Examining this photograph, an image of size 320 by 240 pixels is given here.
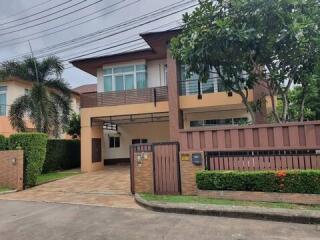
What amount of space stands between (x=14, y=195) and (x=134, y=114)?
8505 mm

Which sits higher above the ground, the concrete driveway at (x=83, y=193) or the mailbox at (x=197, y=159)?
the mailbox at (x=197, y=159)

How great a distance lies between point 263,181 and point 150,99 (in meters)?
11.2

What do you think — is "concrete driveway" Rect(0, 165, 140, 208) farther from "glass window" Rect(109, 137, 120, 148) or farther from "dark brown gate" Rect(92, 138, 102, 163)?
"glass window" Rect(109, 137, 120, 148)

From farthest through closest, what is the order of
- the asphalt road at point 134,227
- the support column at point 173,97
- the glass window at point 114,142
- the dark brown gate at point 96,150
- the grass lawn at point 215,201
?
the glass window at point 114,142
the dark brown gate at point 96,150
the support column at point 173,97
the grass lawn at point 215,201
the asphalt road at point 134,227

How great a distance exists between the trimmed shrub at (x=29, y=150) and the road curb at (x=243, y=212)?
745 centimetres

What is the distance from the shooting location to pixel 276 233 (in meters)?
6.61

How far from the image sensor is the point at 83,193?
12711mm

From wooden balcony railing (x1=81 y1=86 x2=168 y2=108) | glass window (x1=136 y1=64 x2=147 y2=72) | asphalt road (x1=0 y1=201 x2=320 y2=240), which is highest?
glass window (x1=136 y1=64 x2=147 y2=72)

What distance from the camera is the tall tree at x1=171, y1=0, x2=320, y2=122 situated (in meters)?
9.84

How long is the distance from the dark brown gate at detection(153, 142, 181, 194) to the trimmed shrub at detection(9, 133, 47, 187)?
614 cm

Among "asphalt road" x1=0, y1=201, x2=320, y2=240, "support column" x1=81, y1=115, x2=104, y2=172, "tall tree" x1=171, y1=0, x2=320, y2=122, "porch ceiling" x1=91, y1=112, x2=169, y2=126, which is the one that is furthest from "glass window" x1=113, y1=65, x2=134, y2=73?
"asphalt road" x1=0, y1=201, x2=320, y2=240

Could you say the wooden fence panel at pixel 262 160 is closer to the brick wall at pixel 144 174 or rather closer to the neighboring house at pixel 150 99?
the brick wall at pixel 144 174

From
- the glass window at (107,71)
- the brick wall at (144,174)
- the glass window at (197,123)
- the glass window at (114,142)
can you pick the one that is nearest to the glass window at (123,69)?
the glass window at (107,71)

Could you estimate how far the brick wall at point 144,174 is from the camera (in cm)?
1145
